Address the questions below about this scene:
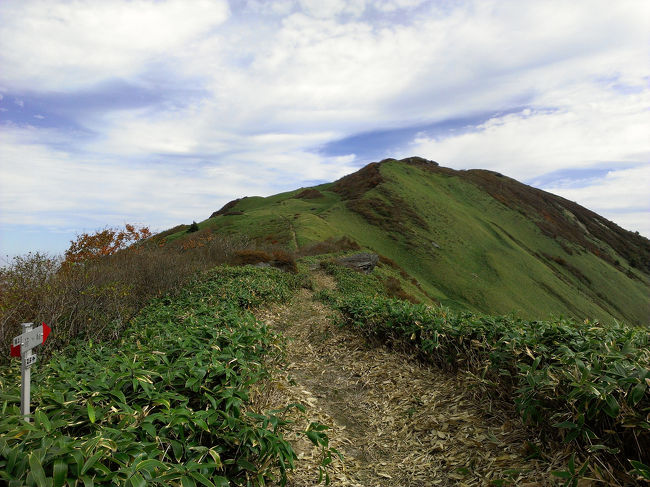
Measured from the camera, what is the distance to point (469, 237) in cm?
4834

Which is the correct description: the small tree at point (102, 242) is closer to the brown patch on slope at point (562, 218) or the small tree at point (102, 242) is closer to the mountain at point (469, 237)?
the mountain at point (469, 237)

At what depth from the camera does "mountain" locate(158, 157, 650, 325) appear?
37125mm

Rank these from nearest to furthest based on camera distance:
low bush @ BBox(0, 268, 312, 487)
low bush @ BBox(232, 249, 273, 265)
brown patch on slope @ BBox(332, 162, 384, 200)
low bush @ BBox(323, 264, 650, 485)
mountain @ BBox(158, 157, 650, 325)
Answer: low bush @ BBox(0, 268, 312, 487) → low bush @ BBox(323, 264, 650, 485) → low bush @ BBox(232, 249, 273, 265) → mountain @ BBox(158, 157, 650, 325) → brown patch on slope @ BBox(332, 162, 384, 200)

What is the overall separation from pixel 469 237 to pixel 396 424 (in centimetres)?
4778

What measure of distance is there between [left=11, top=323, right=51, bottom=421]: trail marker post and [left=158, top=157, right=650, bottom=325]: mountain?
22.2m

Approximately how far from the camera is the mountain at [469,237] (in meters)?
37.1

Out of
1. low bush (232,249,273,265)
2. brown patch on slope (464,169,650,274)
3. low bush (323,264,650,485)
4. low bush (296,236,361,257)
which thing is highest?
brown patch on slope (464,169,650,274)

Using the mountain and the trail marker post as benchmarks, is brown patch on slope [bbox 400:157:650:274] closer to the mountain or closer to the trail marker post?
the mountain

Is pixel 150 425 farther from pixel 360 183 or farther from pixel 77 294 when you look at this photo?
pixel 360 183

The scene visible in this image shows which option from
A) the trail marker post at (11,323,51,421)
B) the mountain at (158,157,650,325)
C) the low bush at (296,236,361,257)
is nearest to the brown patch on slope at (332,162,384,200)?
the mountain at (158,157,650,325)

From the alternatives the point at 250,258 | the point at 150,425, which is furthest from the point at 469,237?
the point at 150,425

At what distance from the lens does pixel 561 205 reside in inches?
3184

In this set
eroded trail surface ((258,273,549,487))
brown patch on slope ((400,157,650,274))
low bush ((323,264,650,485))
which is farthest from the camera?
brown patch on slope ((400,157,650,274))

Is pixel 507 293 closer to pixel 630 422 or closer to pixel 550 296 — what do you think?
pixel 550 296
